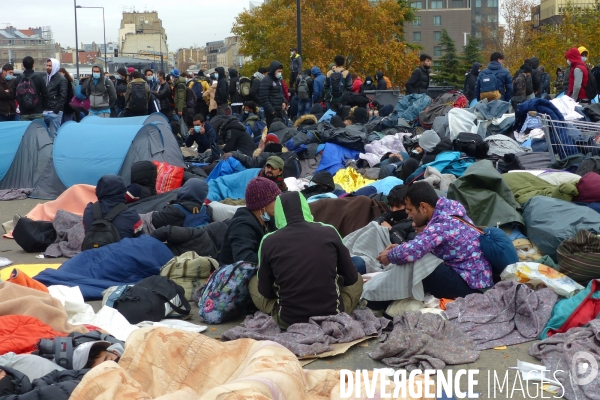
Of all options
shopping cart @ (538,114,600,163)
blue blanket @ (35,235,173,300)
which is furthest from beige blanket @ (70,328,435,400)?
shopping cart @ (538,114,600,163)

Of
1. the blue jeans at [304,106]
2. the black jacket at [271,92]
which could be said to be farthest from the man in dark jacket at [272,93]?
the blue jeans at [304,106]

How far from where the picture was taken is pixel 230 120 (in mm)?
14336

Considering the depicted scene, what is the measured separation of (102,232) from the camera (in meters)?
8.92

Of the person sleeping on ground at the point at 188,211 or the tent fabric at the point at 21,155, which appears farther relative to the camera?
the tent fabric at the point at 21,155

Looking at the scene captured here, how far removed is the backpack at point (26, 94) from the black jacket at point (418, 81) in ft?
24.9

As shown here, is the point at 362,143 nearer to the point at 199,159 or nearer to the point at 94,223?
the point at 199,159

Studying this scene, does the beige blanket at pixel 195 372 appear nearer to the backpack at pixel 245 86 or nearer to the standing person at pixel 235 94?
the backpack at pixel 245 86

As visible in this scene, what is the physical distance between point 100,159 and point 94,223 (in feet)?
14.9

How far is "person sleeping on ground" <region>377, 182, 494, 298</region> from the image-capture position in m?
6.68

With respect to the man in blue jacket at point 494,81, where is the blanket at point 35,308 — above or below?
below

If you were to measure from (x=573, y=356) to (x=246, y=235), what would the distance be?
2.95 m

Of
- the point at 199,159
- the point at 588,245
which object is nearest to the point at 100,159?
the point at 199,159

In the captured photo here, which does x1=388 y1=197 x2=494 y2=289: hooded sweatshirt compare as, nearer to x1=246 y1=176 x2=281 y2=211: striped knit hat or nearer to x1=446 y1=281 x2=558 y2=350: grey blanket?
x1=446 y1=281 x2=558 y2=350: grey blanket

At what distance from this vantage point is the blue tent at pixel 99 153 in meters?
13.3
